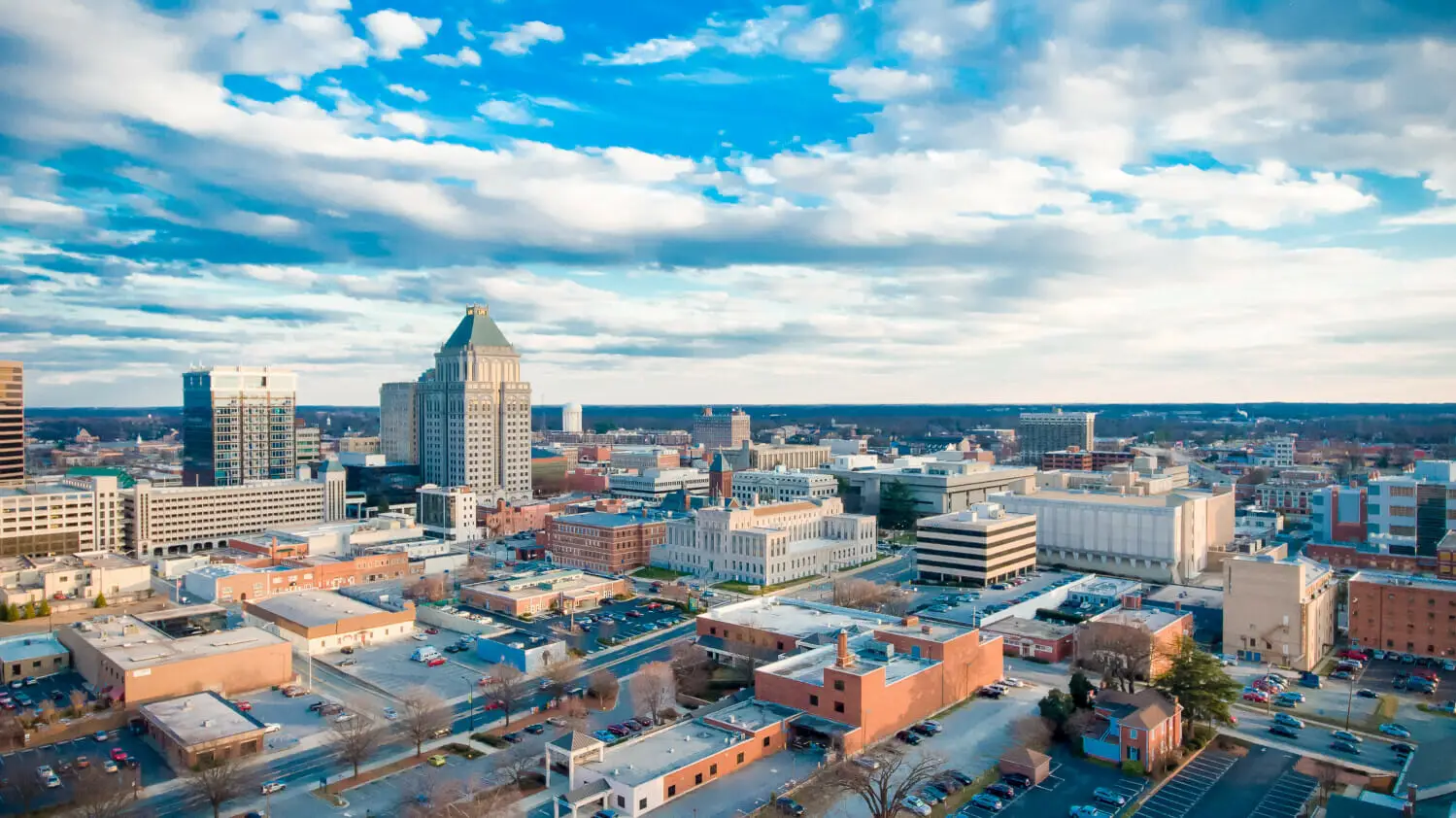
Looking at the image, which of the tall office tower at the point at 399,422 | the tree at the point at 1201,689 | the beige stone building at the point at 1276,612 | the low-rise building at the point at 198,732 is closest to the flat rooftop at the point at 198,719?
the low-rise building at the point at 198,732

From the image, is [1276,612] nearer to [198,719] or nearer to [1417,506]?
[1417,506]

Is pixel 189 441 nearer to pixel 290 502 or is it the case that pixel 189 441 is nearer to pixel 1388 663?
pixel 290 502

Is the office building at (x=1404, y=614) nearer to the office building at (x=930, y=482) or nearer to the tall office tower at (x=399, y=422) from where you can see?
the office building at (x=930, y=482)

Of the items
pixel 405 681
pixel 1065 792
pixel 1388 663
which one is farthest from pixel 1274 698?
pixel 405 681

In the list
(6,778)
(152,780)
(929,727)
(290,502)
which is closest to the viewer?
(6,778)

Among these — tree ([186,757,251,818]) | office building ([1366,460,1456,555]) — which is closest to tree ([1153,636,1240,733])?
tree ([186,757,251,818])

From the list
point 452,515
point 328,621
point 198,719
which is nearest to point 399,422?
point 452,515
